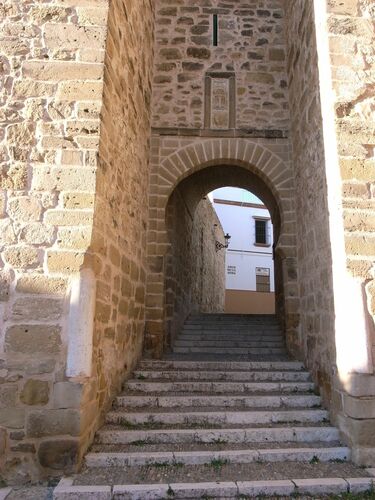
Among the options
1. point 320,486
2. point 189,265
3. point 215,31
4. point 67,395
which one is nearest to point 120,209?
point 67,395

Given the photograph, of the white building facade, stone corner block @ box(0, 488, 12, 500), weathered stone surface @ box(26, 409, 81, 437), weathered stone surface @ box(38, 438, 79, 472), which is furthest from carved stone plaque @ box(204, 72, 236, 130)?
the white building facade

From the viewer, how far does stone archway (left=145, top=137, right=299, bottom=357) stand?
17.2ft

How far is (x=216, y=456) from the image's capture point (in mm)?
3262

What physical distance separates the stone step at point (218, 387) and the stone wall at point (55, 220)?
0.38m

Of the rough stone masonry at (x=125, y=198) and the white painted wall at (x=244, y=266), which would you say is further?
the white painted wall at (x=244, y=266)

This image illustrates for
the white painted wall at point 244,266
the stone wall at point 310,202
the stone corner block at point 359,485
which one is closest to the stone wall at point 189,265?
the stone wall at point 310,202

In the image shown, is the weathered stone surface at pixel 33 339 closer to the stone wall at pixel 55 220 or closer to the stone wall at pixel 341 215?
the stone wall at pixel 55 220

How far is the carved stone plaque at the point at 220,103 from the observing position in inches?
229

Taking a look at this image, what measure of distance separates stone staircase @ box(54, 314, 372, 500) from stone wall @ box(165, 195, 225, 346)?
1.42 metres

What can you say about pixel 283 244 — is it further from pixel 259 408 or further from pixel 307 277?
pixel 259 408

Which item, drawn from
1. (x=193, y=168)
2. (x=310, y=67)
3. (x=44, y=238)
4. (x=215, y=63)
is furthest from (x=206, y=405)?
(x=215, y=63)

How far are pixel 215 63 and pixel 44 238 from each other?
4.20 m

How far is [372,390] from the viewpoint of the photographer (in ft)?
10.9

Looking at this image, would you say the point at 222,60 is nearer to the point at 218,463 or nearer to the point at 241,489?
the point at 218,463
